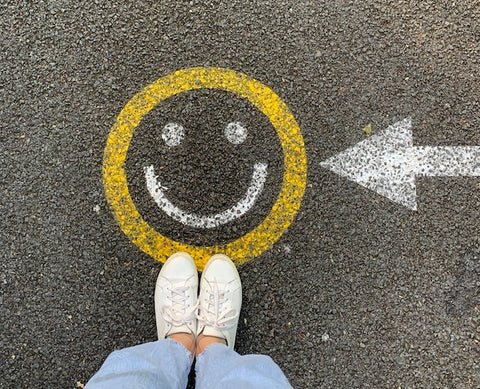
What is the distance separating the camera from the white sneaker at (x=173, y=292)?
2.14 metres

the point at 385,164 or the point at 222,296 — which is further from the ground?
the point at 385,164

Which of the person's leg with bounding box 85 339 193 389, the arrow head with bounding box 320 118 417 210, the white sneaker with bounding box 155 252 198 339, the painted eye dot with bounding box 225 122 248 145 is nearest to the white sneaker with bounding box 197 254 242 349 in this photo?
the white sneaker with bounding box 155 252 198 339

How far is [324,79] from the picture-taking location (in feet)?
7.30

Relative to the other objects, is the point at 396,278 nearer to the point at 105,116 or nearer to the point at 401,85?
the point at 401,85

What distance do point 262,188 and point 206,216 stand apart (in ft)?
1.09

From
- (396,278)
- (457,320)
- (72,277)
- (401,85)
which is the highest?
(401,85)

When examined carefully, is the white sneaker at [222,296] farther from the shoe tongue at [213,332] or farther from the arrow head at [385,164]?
the arrow head at [385,164]

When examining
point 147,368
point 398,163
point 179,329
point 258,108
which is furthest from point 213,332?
point 398,163

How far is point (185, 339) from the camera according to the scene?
2.18 meters

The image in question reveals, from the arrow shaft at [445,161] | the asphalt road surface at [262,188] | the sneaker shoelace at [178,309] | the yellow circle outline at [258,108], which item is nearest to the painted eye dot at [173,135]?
the asphalt road surface at [262,188]

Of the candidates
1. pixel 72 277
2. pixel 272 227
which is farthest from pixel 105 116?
pixel 272 227

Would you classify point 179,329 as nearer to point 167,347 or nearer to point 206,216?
point 167,347

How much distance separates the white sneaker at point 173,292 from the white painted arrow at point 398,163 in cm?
91

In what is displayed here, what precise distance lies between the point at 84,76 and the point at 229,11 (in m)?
0.86
